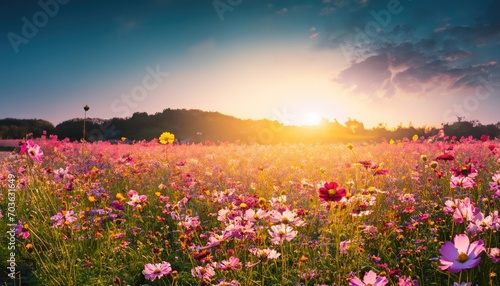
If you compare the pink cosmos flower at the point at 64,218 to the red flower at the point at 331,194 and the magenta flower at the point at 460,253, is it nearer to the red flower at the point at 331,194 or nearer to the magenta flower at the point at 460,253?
the red flower at the point at 331,194

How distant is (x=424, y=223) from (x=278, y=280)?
80.3 inches

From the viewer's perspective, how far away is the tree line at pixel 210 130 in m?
22.0

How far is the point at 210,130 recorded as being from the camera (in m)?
26.2

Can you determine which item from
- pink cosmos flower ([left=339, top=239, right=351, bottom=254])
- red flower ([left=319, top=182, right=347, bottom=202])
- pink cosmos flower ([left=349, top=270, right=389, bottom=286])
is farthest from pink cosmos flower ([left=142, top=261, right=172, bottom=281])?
pink cosmos flower ([left=339, top=239, right=351, bottom=254])

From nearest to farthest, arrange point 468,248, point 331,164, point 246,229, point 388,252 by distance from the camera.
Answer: point 468,248 → point 246,229 → point 388,252 → point 331,164

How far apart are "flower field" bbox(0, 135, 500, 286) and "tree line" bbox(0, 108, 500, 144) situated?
16.1 metres

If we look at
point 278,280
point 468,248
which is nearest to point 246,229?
point 278,280

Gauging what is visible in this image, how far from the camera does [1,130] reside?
22016mm

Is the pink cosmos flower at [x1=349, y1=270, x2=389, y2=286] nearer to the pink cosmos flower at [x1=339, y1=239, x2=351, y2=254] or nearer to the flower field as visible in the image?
the flower field

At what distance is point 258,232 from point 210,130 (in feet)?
78.9

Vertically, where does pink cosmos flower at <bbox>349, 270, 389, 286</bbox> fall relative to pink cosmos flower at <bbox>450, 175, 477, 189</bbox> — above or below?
below

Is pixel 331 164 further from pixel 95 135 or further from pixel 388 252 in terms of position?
pixel 95 135

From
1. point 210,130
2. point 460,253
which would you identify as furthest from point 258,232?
point 210,130

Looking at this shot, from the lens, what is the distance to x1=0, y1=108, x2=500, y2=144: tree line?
22.0 metres
